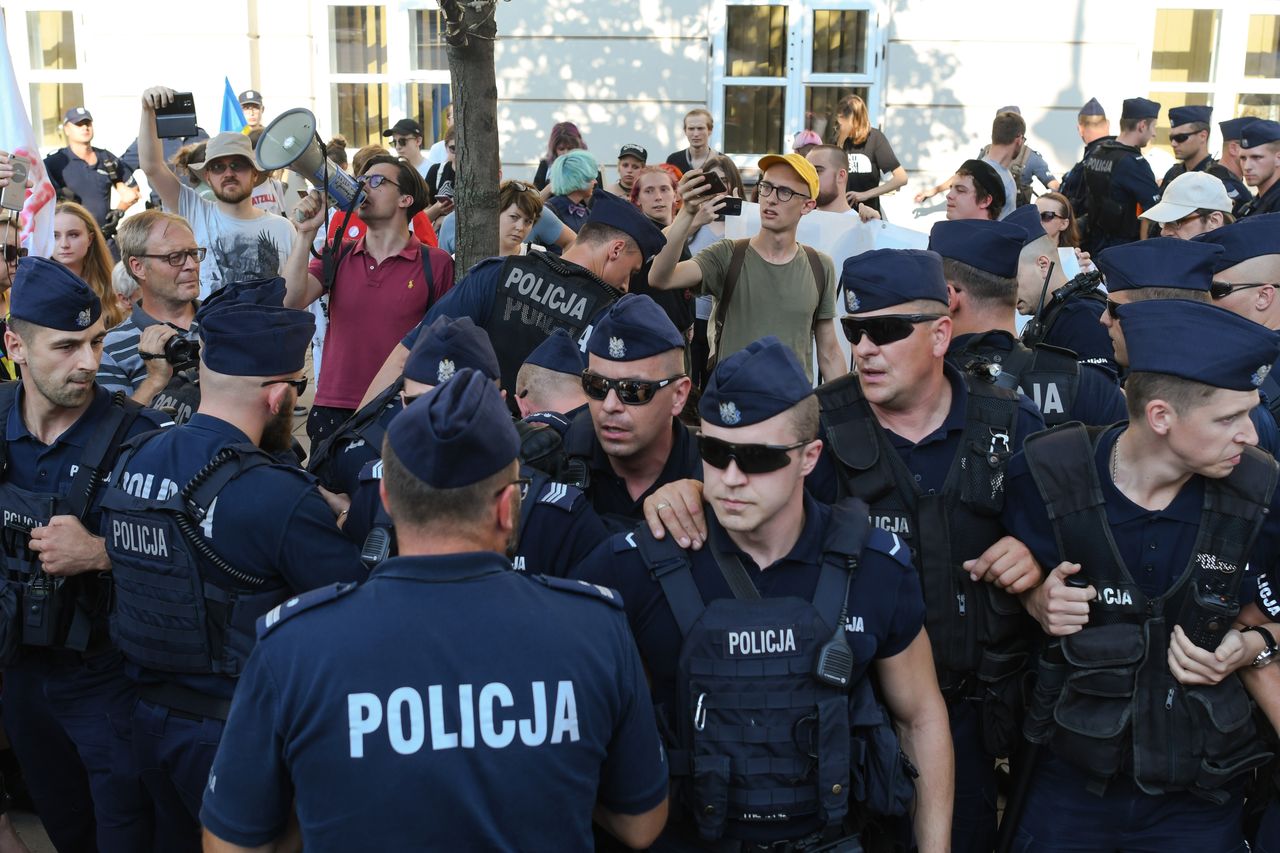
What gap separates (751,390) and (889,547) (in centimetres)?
50

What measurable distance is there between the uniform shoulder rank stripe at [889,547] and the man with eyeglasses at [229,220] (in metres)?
4.66

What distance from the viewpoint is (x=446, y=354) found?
12.4 feet

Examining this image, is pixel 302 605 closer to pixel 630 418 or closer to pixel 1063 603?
pixel 630 418

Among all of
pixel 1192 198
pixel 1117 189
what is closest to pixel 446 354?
pixel 1192 198

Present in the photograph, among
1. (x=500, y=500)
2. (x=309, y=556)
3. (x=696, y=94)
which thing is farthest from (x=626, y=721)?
(x=696, y=94)

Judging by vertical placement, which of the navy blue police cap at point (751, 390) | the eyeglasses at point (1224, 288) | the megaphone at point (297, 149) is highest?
the megaphone at point (297, 149)

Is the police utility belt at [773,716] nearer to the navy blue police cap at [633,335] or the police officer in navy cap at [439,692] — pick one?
the police officer in navy cap at [439,692]

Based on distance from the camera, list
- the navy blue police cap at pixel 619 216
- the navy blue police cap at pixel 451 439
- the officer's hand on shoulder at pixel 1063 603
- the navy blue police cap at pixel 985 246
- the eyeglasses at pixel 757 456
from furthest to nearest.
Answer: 1. the navy blue police cap at pixel 619 216
2. the navy blue police cap at pixel 985 246
3. the officer's hand on shoulder at pixel 1063 603
4. the eyeglasses at pixel 757 456
5. the navy blue police cap at pixel 451 439

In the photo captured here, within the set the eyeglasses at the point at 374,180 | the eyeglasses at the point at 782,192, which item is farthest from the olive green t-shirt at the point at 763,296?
the eyeglasses at the point at 374,180

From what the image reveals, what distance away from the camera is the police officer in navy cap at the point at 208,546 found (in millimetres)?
3281

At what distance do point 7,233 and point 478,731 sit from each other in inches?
164

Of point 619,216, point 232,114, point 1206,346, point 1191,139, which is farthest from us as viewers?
point 232,114

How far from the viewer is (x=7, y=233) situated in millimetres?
5340

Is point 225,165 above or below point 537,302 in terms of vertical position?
above
